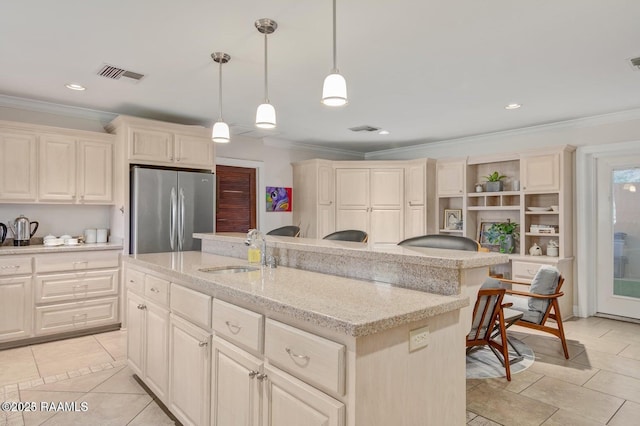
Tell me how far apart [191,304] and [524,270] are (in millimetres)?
4146

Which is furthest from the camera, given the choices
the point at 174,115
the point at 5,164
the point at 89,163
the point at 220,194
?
the point at 220,194

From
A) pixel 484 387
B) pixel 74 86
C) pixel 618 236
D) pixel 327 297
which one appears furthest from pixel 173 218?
pixel 618 236

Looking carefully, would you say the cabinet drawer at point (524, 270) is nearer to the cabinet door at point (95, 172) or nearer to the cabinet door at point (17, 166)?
the cabinet door at point (95, 172)

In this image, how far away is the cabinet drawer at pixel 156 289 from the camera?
7.56 ft

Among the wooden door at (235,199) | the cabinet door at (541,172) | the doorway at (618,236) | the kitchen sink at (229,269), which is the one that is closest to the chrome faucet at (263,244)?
the kitchen sink at (229,269)

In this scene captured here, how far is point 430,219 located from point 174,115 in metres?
4.04

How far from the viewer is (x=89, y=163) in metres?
4.14

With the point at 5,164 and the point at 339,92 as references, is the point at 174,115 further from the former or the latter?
the point at 339,92

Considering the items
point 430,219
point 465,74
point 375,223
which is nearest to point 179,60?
point 465,74

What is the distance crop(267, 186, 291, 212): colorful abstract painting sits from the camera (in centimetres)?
595

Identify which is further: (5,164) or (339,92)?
(5,164)

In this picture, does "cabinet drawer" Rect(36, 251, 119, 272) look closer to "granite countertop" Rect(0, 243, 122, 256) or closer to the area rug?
"granite countertop" Rect(0, 243, 122, 256)

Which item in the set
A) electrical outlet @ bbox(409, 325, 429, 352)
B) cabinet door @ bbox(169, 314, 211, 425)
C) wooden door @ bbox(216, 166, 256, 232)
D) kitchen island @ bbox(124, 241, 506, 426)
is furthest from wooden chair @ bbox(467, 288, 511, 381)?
wooden door @ bbox(216, 166, 256, 232)

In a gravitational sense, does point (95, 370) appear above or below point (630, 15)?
below
